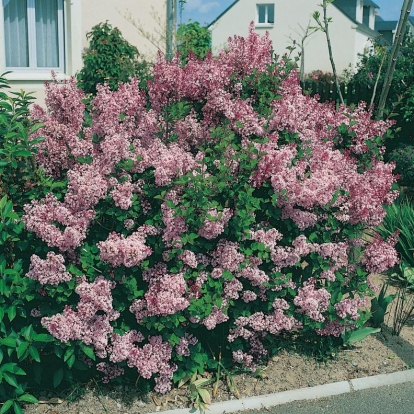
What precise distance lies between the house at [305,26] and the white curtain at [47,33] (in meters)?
23.3

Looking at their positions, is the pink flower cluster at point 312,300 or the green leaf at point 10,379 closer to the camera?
the green leaf at point 10,379

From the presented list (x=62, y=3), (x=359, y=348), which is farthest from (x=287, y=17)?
(x=359, y=348)

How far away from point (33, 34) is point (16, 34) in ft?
1.07

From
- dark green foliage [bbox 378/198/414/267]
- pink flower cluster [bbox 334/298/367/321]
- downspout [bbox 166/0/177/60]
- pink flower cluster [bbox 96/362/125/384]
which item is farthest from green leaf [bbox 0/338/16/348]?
downspout [bbox 166/0/177/60]

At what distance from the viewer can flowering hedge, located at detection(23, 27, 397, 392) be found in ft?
13.3

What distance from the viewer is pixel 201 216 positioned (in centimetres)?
407

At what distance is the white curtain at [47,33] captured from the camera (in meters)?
12.3

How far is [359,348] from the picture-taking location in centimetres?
517

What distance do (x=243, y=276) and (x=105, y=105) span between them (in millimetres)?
1500

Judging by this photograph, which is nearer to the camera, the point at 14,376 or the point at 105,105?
the point at 14,376

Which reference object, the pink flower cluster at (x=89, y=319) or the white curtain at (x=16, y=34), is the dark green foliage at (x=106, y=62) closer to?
the white curtain at (x=16, y=34)

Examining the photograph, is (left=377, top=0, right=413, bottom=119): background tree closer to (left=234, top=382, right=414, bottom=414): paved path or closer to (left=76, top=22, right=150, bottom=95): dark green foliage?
(left=234, top=382, right=414, bottom=414): paved path

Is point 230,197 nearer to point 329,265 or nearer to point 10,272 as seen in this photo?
point 329,265

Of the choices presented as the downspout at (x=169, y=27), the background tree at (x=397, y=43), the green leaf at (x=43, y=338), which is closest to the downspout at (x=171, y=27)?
the downspout at (x=169, y=27)
